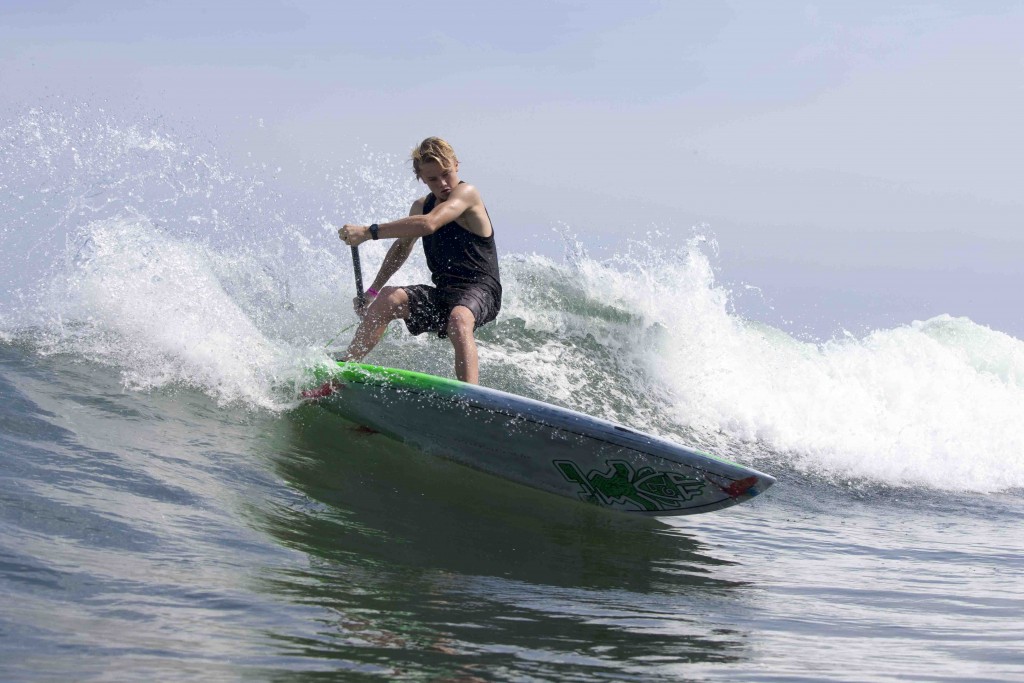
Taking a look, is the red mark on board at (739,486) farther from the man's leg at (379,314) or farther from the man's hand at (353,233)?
the man's hand at (353,233)

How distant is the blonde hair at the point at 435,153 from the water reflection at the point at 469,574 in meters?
1.80

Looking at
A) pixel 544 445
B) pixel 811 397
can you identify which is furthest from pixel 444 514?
pixel 811 397

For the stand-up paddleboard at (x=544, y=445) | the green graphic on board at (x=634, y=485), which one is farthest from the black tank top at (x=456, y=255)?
the green graphic on board at (x=634, y=485)

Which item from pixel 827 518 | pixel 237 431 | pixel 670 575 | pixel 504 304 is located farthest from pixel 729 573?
pixel 504 304

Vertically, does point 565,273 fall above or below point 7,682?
above

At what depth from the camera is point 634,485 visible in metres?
5.16

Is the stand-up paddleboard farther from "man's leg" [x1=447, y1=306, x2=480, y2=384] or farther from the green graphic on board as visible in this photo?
"man's leg" [x1=447, y1=306, x2=480, y2=384]

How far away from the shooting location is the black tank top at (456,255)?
5812mm

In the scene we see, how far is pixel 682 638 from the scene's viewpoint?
134 inches

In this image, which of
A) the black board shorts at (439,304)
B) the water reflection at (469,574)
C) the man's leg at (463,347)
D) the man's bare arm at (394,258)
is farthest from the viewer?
the man's bare arm at (394,258)

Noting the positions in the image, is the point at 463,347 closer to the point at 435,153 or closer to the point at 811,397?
the point at 435,153

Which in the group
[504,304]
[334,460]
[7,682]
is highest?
[504,304]

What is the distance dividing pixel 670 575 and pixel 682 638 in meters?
1.08

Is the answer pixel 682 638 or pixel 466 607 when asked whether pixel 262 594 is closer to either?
pixel 466 607
